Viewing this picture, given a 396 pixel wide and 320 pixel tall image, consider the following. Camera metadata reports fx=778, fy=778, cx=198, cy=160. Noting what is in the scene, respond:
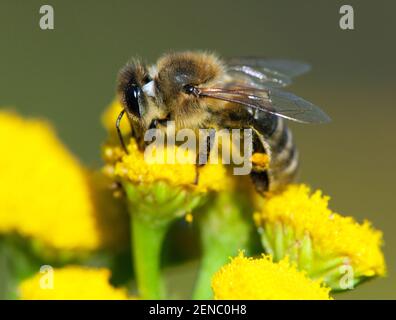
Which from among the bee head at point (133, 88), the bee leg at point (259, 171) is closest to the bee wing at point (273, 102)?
the bee leg at point (259, 171)

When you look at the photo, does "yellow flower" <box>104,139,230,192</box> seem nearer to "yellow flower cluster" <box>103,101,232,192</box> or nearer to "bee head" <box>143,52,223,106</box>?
"yellow flower cluster" <box>103,101,232,192</box>

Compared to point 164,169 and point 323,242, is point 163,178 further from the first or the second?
point 323,242

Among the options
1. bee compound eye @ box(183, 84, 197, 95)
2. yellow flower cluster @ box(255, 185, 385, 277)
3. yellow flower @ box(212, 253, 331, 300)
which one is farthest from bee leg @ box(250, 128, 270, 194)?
yellow flower @ box(212, 253, 331, 300)

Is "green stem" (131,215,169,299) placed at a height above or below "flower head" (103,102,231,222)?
below

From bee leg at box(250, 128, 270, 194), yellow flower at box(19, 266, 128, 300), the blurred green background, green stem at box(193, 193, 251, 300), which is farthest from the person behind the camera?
the blurred green background

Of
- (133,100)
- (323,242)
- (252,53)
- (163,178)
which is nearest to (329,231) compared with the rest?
(323,242)

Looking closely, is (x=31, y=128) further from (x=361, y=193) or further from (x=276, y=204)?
(x=361, y=193)
